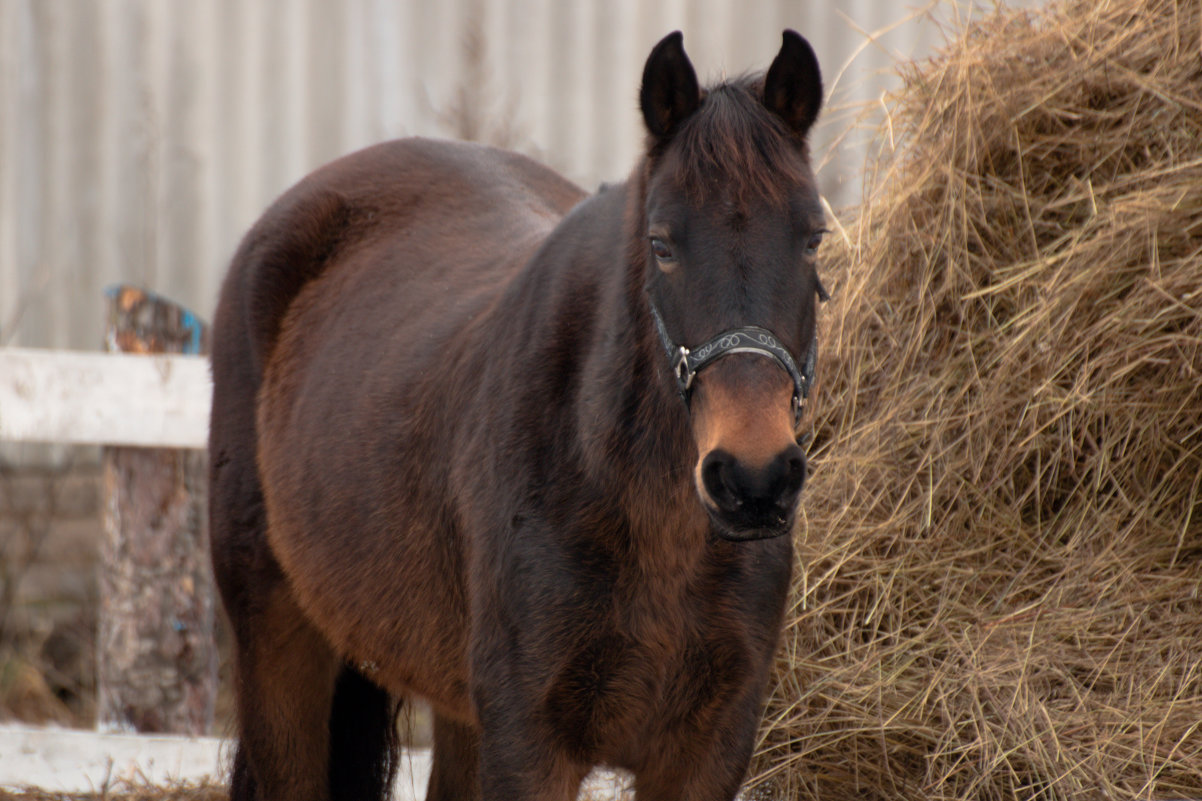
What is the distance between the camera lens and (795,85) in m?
2.09

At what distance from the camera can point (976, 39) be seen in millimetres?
3533

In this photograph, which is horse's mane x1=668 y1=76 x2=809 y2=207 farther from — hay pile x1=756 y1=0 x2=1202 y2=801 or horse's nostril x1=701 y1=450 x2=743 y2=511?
hay pile x1=756 y1=0 x2=1202 y2=801

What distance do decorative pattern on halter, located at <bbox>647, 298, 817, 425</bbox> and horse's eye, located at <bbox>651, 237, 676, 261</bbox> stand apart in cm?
11

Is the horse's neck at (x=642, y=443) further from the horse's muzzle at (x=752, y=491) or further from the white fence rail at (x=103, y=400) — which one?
the white fence rail at (x=103, y=400)

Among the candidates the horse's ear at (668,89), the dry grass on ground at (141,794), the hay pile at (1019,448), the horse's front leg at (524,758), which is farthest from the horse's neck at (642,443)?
the dry grass on ground at (141,794)

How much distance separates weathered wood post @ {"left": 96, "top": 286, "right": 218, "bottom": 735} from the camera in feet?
13.5

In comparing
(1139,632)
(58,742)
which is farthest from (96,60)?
(1139,632)

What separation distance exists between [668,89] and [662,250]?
0.99 ft

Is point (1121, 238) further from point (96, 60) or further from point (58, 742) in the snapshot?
point (96, 60)

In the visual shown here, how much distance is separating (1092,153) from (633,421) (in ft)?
5.82

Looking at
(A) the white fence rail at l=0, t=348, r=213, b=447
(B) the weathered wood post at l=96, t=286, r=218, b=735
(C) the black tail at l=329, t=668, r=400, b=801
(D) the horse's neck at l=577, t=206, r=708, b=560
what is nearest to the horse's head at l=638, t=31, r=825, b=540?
(D) the horse's neck at l=577, t=206, r=708, b=560

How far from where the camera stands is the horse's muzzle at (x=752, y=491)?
5.75 feet

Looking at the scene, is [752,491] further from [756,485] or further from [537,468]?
[537,468]

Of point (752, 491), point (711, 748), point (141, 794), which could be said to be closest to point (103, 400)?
point (141, 794)
